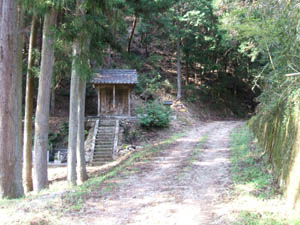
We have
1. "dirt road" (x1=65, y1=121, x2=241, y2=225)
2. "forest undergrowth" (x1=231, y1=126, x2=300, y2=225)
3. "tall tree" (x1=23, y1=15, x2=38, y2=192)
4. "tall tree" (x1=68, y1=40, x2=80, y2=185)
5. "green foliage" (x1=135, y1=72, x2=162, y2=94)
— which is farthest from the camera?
"green foliage" (x1=135, y1=72, x2=162, y2=94)

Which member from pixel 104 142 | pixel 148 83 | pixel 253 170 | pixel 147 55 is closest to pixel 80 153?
pixel 104 142

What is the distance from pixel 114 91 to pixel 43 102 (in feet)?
30.6

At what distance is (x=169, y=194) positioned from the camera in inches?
238

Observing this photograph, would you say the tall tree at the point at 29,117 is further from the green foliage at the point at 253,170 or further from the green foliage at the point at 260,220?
the green foliage at the point at 260,220

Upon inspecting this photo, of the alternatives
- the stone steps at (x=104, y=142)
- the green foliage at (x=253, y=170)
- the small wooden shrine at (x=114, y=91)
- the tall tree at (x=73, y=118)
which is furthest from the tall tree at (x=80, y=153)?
the small wooden shrine at (x=114, y=91)

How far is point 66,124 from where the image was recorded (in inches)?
692

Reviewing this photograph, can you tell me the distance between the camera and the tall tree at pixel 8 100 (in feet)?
22.9

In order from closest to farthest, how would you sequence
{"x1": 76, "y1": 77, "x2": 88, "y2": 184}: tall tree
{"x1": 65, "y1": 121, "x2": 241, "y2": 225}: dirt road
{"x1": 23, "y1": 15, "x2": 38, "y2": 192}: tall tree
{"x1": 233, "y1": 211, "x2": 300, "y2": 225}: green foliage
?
{"x1": 233, "y1": 211, "x2": 300, "y2": 225}: green foliage
{"x1": 65, "y1": 121, "x2": 241, "y2": 225}: dirt road
{"x1": 76, "y1": 77, "x2": 88, "y2": 184}: tall tree
{"x1": 23, "y1": 15, "x2": 38, "y2": 192}: tall tree

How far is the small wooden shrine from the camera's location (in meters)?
18.2

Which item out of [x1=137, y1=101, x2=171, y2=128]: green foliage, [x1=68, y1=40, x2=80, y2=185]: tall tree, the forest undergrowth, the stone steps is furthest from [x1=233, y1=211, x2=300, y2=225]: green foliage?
[x1=137, y1=101, x2=171, y2=128]: green foliage

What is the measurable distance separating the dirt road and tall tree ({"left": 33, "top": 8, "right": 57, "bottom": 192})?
10.1ft

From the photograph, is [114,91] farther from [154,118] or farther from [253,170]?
[253,170]

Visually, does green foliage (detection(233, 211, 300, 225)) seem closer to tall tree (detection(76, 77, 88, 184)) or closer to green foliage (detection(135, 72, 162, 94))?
tall tree (detection(76, 77, 88, 184))

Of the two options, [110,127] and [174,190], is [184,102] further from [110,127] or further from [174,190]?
[174,190]
